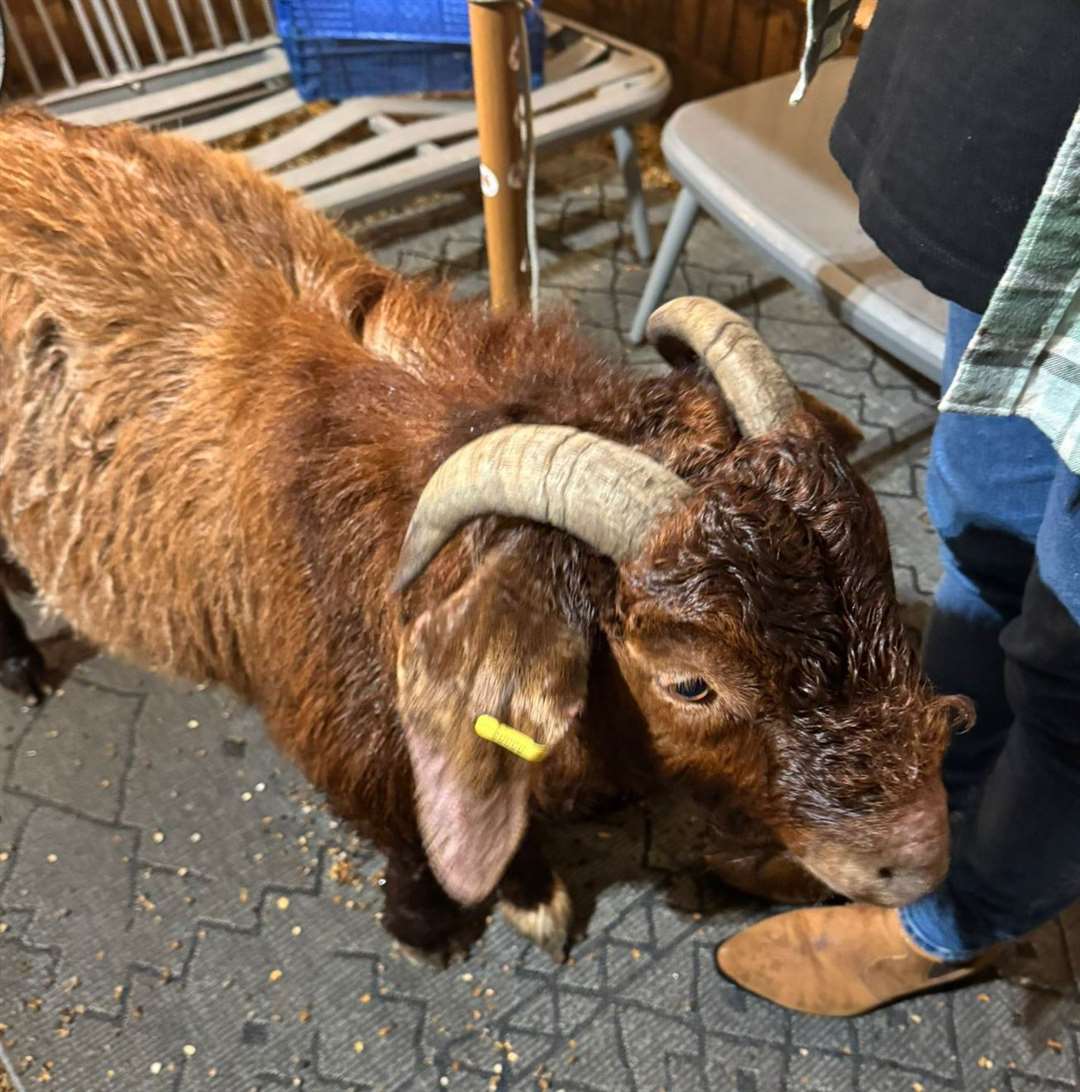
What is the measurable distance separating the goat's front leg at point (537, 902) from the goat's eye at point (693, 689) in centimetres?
81

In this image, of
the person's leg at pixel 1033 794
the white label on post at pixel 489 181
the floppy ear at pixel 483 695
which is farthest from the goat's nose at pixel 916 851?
the white label on post at pixel 489 181

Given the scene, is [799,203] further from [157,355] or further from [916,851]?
[916,851]

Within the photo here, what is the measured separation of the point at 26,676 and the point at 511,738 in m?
1.57

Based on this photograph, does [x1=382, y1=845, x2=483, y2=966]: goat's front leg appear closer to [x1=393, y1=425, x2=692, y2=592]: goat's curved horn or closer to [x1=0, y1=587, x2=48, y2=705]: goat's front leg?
[x1=393, y1=425, x2=692, y2=592]: goat's curved horn

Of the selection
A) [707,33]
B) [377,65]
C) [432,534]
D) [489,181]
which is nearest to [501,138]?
[489,181]

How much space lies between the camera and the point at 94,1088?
159 centimetres

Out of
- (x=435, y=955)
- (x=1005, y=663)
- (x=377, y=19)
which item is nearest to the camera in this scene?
(x=1005, y=663)

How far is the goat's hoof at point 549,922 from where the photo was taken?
5.64ft

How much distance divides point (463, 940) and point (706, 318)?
1269 mm

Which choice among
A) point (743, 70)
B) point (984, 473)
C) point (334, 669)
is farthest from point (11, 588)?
point (743, 70)

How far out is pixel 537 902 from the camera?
5.64 ft

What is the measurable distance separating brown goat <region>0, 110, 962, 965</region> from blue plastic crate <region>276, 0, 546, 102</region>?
153cm

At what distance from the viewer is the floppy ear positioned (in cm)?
101

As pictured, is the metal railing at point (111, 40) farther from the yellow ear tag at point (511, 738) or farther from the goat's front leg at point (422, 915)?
the yellow ear tag at point (511, 738)
